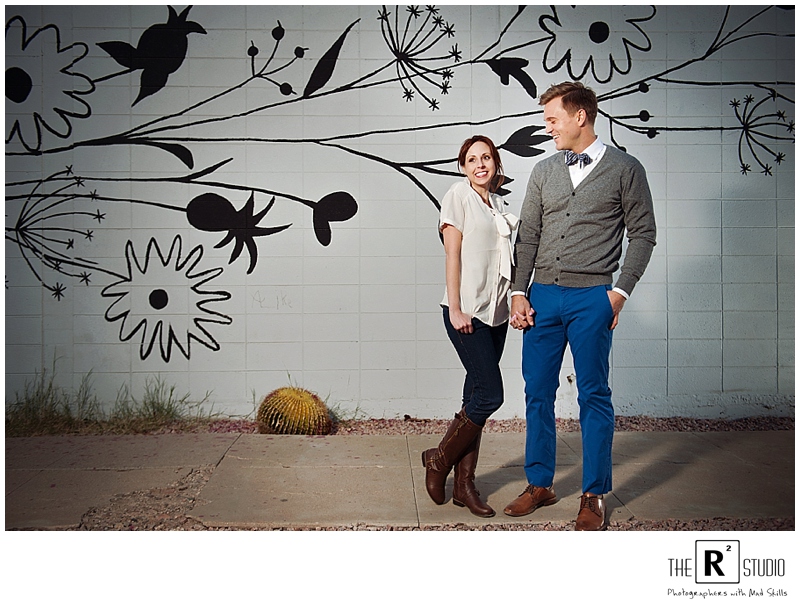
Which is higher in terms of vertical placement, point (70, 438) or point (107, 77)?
point (107, 77)

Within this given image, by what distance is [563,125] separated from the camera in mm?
2959

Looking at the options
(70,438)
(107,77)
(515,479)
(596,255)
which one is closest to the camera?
(596,255)

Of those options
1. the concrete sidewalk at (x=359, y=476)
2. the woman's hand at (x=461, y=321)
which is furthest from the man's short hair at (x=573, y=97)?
the concrete sidewalk at (x=359, y=476)

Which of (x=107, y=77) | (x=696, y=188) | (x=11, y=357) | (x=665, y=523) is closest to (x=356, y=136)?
(x=107, y=77)

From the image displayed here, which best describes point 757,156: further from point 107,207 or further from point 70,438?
point 70,438

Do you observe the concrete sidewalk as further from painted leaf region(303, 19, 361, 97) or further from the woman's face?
painted leaf region(303, 19, 361, 97)

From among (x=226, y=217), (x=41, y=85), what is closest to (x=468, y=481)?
(x=226, y=217)

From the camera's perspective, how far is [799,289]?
3.55 m

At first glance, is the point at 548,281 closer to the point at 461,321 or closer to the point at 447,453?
the point at 461,321

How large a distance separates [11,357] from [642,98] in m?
4.17

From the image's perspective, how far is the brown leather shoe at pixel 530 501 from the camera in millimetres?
3004

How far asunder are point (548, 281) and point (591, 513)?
89 centimetres

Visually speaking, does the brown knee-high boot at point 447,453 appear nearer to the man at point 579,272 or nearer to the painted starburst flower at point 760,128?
the man at point 579,272

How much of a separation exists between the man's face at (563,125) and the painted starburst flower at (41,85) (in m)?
2.99
